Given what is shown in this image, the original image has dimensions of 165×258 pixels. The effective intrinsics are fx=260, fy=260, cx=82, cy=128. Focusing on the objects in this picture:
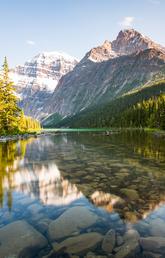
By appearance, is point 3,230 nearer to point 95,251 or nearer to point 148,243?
point 95,251

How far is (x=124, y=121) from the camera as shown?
170 metres

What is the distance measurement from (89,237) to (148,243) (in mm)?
2185

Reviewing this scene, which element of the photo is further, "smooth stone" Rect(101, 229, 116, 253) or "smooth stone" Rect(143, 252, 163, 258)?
"smooth stone" Rect(101, 229, 116, 253)

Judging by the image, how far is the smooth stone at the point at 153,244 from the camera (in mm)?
8883

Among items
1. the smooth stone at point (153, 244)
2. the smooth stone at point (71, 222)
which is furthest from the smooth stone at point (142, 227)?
the smooth stone at point (71, 222)

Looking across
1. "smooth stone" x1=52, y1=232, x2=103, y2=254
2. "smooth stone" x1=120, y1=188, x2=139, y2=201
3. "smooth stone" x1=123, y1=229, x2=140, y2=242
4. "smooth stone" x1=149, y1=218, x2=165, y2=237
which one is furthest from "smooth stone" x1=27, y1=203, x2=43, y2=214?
"smooth stone" x1=149, y1=218, x2=165, y2=237

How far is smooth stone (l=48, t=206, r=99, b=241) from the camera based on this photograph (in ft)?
34.2

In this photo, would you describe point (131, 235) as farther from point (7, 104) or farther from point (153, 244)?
point (7, 104)

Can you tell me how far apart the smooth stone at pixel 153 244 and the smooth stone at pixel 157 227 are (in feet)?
1.25

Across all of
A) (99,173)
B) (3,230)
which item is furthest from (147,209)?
(99,173)

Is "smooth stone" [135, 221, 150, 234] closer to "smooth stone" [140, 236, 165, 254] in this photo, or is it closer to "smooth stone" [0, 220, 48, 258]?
"smooth stone" [140, 236, 165, 254]

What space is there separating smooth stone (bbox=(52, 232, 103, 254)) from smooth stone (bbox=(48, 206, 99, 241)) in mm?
548

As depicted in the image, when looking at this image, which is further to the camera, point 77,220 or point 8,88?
point 8,88

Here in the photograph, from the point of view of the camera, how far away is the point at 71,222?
37.9 feet
